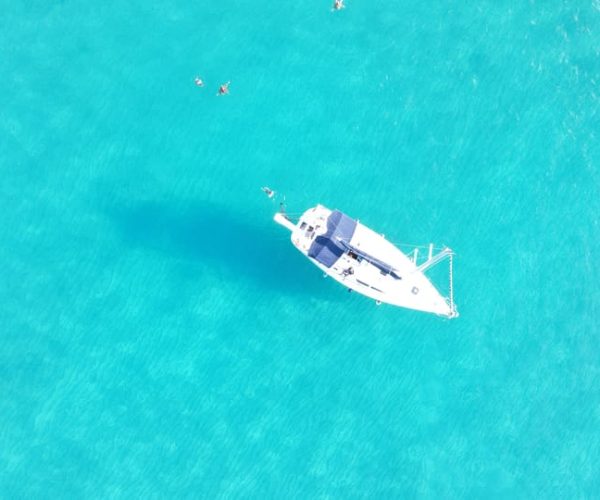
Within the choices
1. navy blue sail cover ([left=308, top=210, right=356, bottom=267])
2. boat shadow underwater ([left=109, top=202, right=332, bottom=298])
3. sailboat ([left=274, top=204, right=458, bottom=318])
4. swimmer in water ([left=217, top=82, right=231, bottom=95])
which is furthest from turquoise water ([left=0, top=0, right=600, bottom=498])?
navy blue sail cover ([left=308, top=210, right=356, bottom=267])

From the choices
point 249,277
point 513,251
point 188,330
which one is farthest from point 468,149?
point 188,330

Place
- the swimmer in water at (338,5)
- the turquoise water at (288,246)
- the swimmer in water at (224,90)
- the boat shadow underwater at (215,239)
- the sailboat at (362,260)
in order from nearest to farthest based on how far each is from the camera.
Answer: the sailboat at (362,260) → the turquoise water at (288,246) → the boat shadow underwater at (215,239) → the swimmer in water at (224,90) → the swimmer in water at (338,5)

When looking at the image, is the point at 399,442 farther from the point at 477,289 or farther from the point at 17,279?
the point at 17,279

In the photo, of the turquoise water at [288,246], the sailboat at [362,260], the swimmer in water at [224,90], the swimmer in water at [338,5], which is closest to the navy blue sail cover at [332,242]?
the sailboat at [362,260]

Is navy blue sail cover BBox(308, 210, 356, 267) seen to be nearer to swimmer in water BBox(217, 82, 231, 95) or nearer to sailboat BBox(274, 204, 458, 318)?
sailboat BBox(274, 204, 458, 318)

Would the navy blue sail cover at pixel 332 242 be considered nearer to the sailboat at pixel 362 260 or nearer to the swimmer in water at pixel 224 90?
the sailboat at pixel 362 260

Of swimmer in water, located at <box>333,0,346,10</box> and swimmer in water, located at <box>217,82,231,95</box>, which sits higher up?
swimmer in water, located at <box>333,0,346,10</box>
